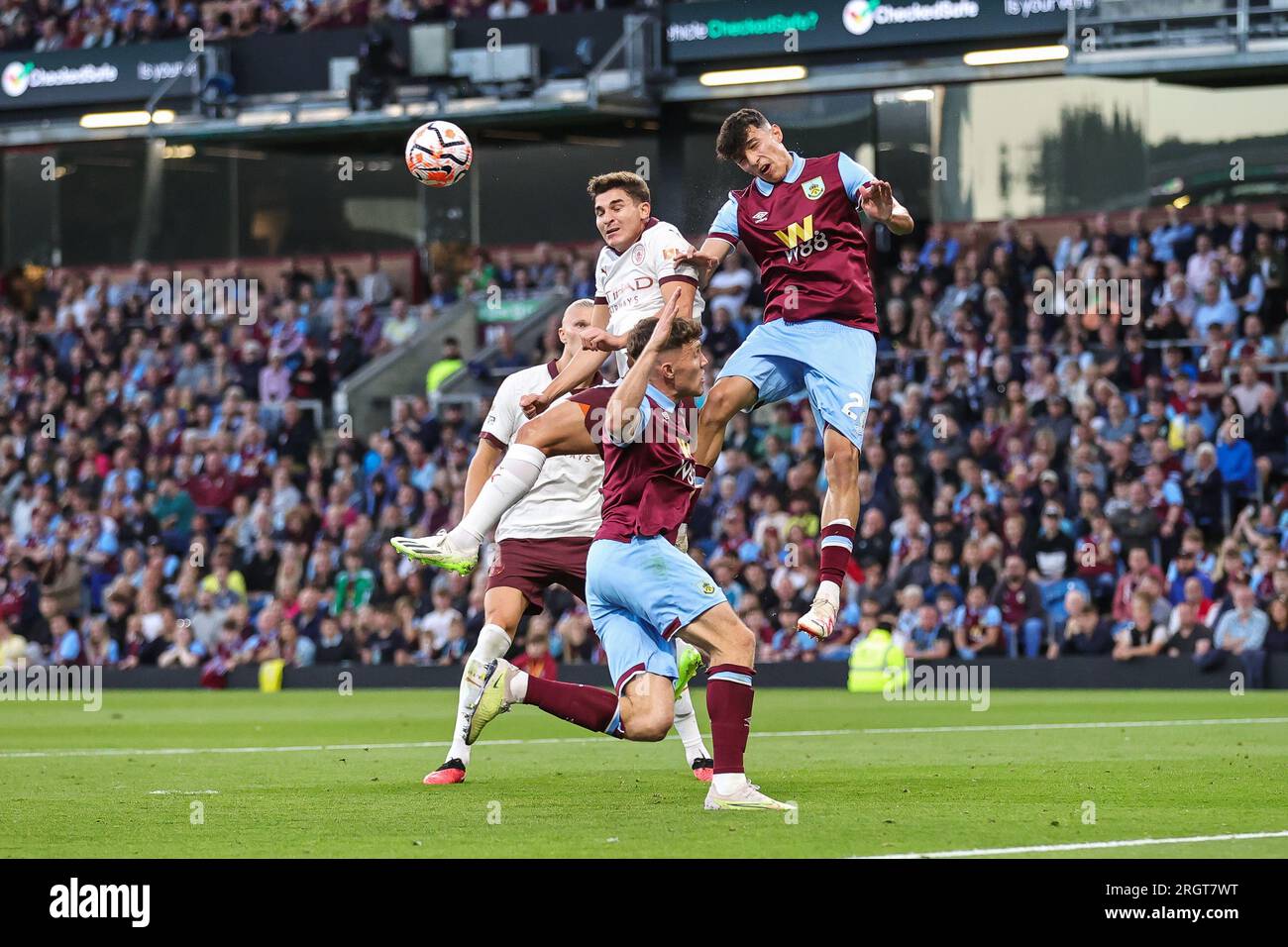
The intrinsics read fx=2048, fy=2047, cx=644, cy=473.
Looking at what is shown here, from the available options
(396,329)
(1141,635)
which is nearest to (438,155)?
(1141,635)

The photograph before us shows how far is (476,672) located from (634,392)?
267 centimetres

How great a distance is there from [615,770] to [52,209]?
29286 millimetres

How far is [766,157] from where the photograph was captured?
37.1 feet

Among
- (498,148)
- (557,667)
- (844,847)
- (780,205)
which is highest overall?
(498,148)

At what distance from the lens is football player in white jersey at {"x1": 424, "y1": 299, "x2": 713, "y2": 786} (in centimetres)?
1120

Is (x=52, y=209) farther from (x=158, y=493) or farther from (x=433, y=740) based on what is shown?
(x=433, y=740)

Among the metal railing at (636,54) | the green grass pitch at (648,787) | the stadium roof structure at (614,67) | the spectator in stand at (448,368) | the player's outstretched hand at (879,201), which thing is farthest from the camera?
the spectator in stand at (448,368)

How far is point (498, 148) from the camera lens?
1310 inches

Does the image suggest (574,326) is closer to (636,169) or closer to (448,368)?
(448,368)

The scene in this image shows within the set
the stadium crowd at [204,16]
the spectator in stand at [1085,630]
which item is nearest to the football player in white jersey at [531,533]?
the spectator in stand at [1085,630]

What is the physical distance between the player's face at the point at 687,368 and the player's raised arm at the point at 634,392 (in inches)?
4.7

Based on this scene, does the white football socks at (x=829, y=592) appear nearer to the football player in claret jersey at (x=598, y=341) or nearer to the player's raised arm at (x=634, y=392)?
the football player in claret jersey at (x=598, y=341)

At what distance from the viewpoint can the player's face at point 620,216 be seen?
11375mm

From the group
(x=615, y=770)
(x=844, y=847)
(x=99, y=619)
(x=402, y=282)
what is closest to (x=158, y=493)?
(x=99, y=619)
